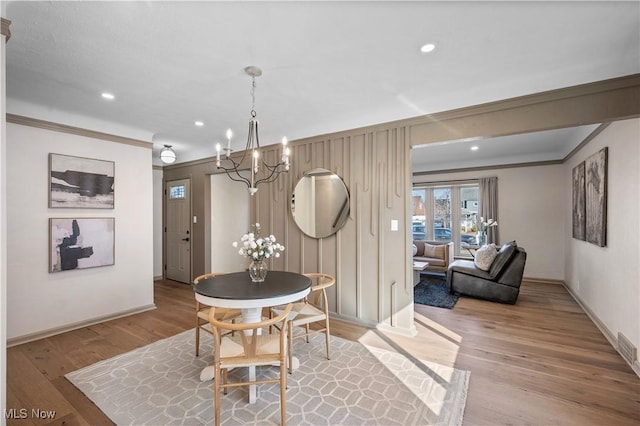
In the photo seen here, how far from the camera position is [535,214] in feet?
19.4

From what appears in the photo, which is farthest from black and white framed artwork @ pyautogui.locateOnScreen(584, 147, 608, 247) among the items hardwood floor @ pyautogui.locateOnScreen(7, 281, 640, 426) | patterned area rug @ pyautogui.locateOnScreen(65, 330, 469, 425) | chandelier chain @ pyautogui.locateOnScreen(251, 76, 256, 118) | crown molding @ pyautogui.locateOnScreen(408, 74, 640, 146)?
chandelier chain @ pyautogui.locateOnScreen(251, 76, 256, 118)

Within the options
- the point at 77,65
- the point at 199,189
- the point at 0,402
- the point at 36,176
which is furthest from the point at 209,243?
the point at 0,402

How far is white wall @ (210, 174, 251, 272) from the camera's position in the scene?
5488 millimetres

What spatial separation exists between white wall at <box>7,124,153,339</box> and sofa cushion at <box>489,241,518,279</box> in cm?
514

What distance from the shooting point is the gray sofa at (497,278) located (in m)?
4.39

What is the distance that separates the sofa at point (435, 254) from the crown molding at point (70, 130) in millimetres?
5426

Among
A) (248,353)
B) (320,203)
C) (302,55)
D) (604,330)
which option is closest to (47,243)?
(248,353)

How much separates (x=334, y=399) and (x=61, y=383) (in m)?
2.20

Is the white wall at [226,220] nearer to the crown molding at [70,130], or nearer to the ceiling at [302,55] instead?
the crown molding at [70,130]

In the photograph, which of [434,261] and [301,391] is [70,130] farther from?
[434,261]

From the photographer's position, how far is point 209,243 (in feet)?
17.6

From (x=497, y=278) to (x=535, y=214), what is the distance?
2.35 meters

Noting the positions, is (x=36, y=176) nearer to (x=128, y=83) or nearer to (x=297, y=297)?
(x=128, y=83)

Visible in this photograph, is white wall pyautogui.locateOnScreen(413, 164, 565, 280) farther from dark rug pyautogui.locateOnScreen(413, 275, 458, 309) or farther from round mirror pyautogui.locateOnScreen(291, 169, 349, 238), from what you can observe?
round mirror pyautogui.locateOnScreen(291, 169, 349, 238)
